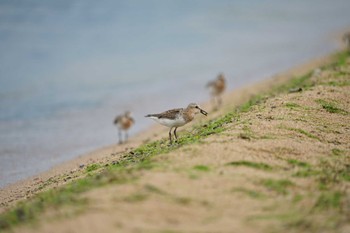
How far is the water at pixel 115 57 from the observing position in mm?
17062

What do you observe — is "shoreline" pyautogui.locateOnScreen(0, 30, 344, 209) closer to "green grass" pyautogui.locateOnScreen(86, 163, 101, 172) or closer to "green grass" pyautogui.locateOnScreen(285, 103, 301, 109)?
"green grass" pyautogui.locateOnScreen(86, 163, 101, 172)

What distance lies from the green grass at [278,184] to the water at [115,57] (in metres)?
6.84

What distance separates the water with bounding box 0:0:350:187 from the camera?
56.0 ft

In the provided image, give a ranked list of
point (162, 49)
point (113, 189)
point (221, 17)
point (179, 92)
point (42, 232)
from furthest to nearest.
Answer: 1. point (221, 17)
2. point (162, 49)
3. point (179, 92)
4. point (113, 189)
5. point (42, 232)

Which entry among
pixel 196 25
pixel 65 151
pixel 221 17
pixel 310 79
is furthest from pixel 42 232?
pixel 221 17

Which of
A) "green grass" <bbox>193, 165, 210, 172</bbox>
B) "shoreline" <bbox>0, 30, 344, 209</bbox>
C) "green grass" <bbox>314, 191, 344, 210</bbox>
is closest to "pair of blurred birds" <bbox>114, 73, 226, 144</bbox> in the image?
"shoreline" <bbox>0, 30, 344, 209</bbox>

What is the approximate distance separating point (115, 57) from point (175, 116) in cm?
1897

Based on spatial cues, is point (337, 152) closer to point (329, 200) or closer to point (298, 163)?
point (298, 163)

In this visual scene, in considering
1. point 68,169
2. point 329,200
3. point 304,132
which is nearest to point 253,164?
point 329,200

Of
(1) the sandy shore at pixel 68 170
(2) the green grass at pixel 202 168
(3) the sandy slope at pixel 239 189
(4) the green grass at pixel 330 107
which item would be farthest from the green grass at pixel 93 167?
(4) the green grass at pixel 330 107

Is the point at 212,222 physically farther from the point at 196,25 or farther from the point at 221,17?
the point at 221,17

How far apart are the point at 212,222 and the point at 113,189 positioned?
1.50 m

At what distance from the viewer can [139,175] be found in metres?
7.66

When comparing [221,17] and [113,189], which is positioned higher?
[221,17]
